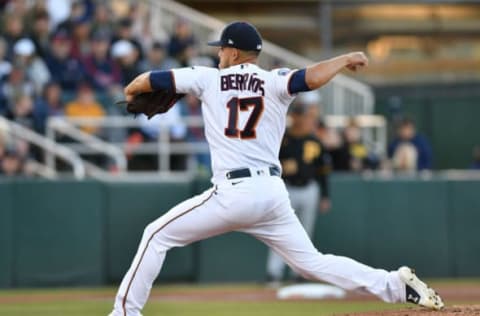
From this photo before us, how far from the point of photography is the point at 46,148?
49.8 ft

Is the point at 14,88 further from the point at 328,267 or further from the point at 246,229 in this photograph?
the point at 328,267

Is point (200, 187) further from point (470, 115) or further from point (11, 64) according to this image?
point (470, 115)

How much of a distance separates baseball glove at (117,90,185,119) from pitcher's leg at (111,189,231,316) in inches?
29.1

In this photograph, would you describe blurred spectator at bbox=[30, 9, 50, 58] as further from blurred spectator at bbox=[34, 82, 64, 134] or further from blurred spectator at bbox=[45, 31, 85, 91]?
blurred spectator at bbox=[34, 82, 64, 134]

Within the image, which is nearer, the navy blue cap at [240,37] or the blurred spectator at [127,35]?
the navy blue cap at [240,37]

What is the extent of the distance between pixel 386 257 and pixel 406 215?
630mm

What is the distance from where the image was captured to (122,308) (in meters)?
7.82

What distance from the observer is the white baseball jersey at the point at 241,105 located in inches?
308

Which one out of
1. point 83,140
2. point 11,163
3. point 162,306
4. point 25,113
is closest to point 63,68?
point 25,113

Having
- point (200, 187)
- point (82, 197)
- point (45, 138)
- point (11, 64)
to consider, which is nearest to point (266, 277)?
point (200, 187)

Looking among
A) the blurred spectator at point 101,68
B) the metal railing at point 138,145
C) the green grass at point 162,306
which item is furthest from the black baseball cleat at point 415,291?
the blurred spectator at point 101,68

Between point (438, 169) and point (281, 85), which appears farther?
point (438, 169)

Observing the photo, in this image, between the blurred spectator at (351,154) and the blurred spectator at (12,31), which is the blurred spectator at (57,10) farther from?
the blurred spectator at (351,154)

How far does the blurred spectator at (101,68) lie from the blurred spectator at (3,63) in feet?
4.02
